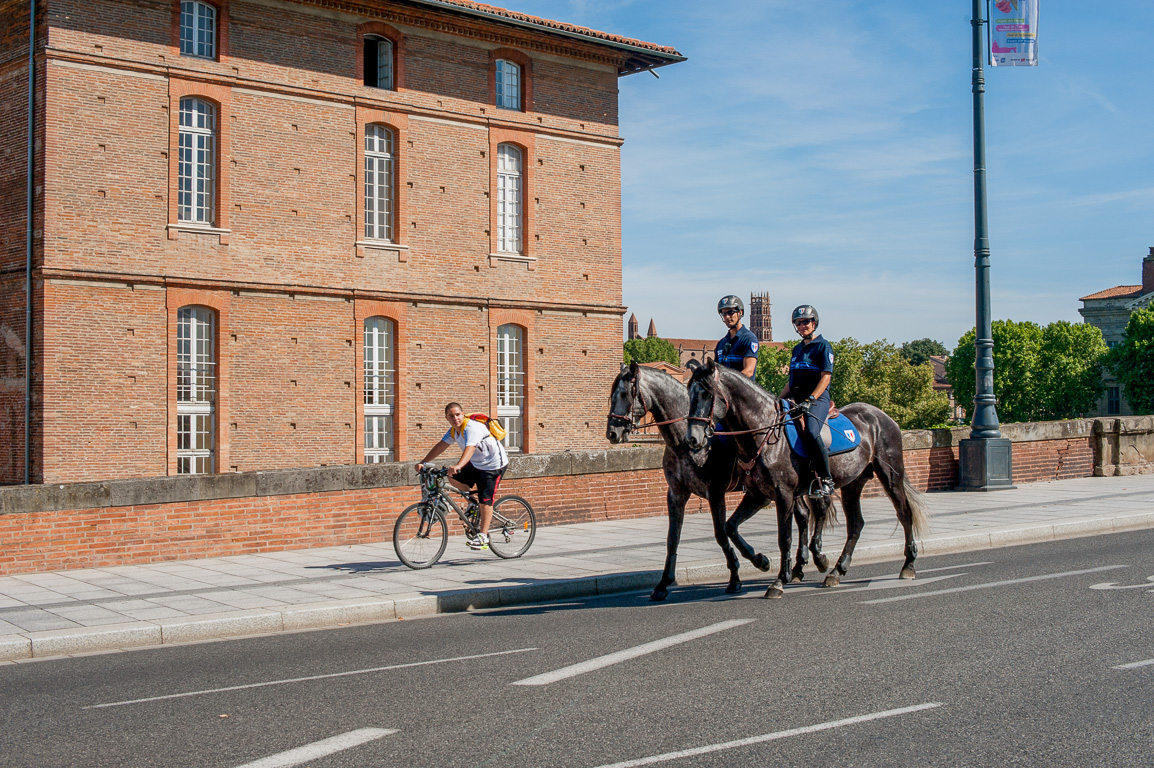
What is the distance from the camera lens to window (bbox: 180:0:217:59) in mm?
25172

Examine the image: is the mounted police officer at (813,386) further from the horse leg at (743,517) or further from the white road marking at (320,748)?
the white road marking at (320,748)

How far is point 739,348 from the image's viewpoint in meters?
11.0

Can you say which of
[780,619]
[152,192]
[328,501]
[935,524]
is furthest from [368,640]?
[152,192]

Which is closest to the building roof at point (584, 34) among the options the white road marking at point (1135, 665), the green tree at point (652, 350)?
the white road marking at point (1135, 665)

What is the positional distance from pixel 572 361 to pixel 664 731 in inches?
1013

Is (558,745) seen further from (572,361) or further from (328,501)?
(572,361)

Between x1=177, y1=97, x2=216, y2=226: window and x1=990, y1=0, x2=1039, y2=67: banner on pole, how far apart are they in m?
17.1

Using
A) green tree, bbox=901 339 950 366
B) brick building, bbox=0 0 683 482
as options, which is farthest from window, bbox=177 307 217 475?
green tree, bbox=901 339 950 366

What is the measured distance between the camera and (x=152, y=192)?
80.0 ft

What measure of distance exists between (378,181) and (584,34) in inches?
290

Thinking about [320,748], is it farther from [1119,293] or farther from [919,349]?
[919,349]

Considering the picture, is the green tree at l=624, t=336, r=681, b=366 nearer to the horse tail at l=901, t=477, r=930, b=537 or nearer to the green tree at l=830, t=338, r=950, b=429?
the green tree at l=830, t=338, r=950, b=429

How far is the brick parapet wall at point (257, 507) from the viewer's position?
12.4m

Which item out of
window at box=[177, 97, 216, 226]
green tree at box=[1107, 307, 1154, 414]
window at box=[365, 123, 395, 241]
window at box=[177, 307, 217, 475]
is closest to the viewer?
window at box=[177, 307, 217, 475]
